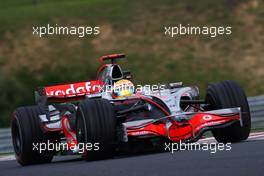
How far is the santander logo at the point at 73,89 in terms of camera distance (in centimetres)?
1470

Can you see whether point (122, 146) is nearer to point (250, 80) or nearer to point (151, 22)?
point (250, 80)

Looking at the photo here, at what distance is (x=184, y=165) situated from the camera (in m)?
9.91

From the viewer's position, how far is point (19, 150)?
14352mm

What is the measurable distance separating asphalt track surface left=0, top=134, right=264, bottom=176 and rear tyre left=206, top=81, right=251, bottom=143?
2.66ft

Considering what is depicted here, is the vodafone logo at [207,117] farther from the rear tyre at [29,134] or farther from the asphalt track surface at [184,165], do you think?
the rear tyre at [29,134]

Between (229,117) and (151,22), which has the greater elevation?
(151,22)

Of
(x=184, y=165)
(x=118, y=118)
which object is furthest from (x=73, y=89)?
(x=184, y=165)

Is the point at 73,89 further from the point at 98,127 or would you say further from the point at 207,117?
the point at 207,117

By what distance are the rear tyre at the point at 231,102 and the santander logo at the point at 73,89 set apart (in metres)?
2.15

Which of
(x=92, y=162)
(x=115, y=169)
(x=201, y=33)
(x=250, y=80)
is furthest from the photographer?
(x=201, y=33)

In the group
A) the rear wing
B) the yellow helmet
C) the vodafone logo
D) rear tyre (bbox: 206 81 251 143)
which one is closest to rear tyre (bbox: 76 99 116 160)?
the vodafone logo

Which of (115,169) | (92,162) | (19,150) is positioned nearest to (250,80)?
(19,150)

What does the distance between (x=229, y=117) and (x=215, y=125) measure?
23 centimetres

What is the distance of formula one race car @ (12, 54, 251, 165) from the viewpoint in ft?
40.5
